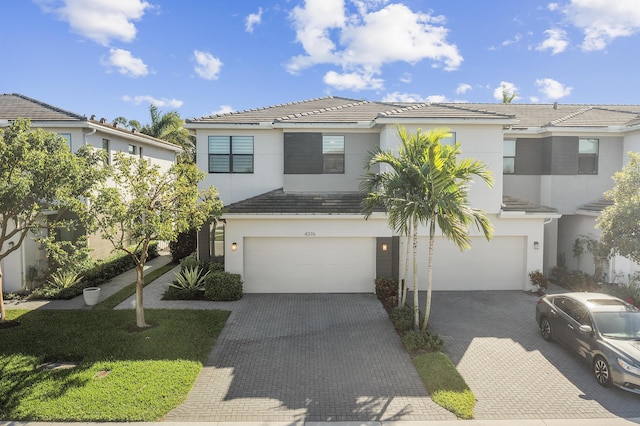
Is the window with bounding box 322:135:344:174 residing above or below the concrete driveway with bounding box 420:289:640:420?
above

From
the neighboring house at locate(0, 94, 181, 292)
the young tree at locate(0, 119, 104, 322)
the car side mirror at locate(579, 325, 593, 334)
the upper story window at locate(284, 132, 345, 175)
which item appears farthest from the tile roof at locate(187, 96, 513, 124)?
the car side mirror at locate(579, 325, 593, 334)

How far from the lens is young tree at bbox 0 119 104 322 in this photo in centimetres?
934

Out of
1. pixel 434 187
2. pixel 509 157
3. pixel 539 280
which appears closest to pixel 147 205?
pixel 434 187

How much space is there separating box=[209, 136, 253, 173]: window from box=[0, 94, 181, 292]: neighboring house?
5.32 metres

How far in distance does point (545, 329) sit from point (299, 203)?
8.92 metres

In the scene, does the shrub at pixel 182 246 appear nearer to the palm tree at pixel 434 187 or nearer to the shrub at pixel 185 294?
the shrub at pixel 185 294

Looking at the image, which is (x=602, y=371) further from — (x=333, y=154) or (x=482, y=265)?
(x=333, y=154)

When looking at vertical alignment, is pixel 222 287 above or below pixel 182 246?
below

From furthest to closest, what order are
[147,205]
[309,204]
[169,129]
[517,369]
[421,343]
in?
[169,129] < [309,204] < [147,205] < [421,343] < [517,369]

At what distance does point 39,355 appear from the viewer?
9.03 m

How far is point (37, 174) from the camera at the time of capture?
31.7 feet

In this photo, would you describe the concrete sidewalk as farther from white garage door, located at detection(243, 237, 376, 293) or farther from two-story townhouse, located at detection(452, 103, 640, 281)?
two-story townhouse, located at detection(452, 103, 640, 281)

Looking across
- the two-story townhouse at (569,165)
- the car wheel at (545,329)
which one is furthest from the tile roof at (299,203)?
the two-story townhouse at (569,165)

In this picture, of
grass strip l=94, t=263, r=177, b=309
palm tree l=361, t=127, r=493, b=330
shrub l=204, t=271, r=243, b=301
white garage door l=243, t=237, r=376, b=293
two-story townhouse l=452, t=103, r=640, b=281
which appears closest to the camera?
palm tree l=361, t=127, r=493, b=330
